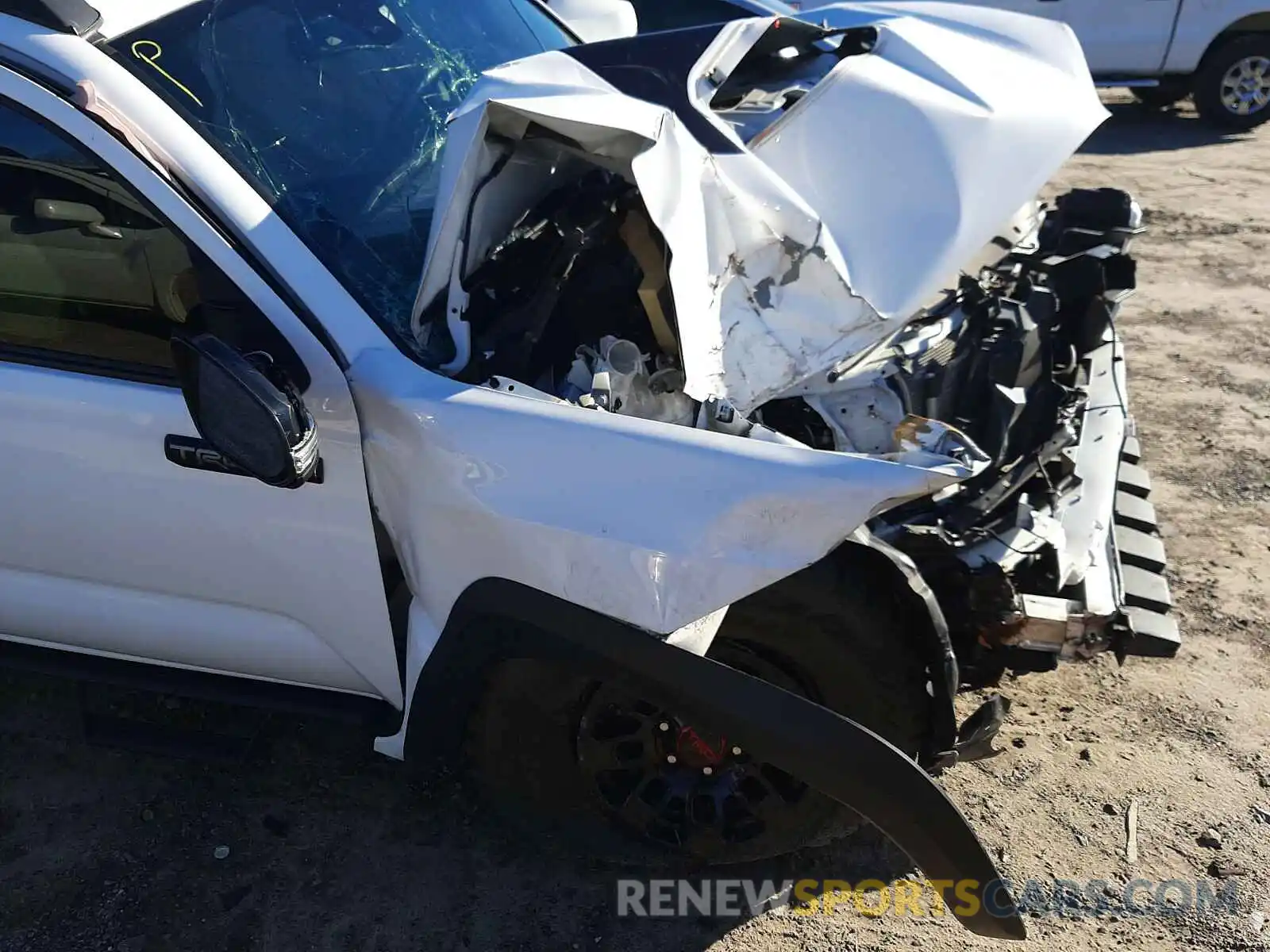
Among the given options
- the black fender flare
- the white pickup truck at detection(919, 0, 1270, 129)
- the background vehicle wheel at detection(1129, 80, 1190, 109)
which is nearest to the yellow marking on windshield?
the black fender flare

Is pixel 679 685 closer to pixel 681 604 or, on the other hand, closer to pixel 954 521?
pixel 681 604

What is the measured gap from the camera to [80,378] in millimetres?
2129

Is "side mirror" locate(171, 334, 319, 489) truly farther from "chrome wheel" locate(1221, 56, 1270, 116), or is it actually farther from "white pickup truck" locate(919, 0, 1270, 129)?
"chrome wheel" locate(1221, 56, 1270, 116)

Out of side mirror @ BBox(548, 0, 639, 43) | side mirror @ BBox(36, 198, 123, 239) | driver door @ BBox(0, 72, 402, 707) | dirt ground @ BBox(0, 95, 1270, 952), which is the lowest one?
dirt ground @ BBox(0, 95, 1270, 952)

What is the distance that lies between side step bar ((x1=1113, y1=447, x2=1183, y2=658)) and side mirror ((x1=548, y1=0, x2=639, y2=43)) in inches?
93.5

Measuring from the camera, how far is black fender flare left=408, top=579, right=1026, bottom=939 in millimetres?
1736

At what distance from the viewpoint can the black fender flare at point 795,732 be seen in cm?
174

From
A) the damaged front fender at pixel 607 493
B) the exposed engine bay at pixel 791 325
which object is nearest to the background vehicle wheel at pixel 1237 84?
the exposed engine bay at pixel 791 325

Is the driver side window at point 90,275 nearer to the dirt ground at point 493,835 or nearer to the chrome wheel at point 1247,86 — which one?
the dirt ground at point 493,835

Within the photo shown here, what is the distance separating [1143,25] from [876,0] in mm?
6307

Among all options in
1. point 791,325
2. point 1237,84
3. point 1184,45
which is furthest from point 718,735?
point 1237,84

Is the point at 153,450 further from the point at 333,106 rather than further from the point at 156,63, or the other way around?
the point at 333,106

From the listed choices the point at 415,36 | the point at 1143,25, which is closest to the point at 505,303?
the point at 415,36

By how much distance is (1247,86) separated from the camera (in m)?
8.70
